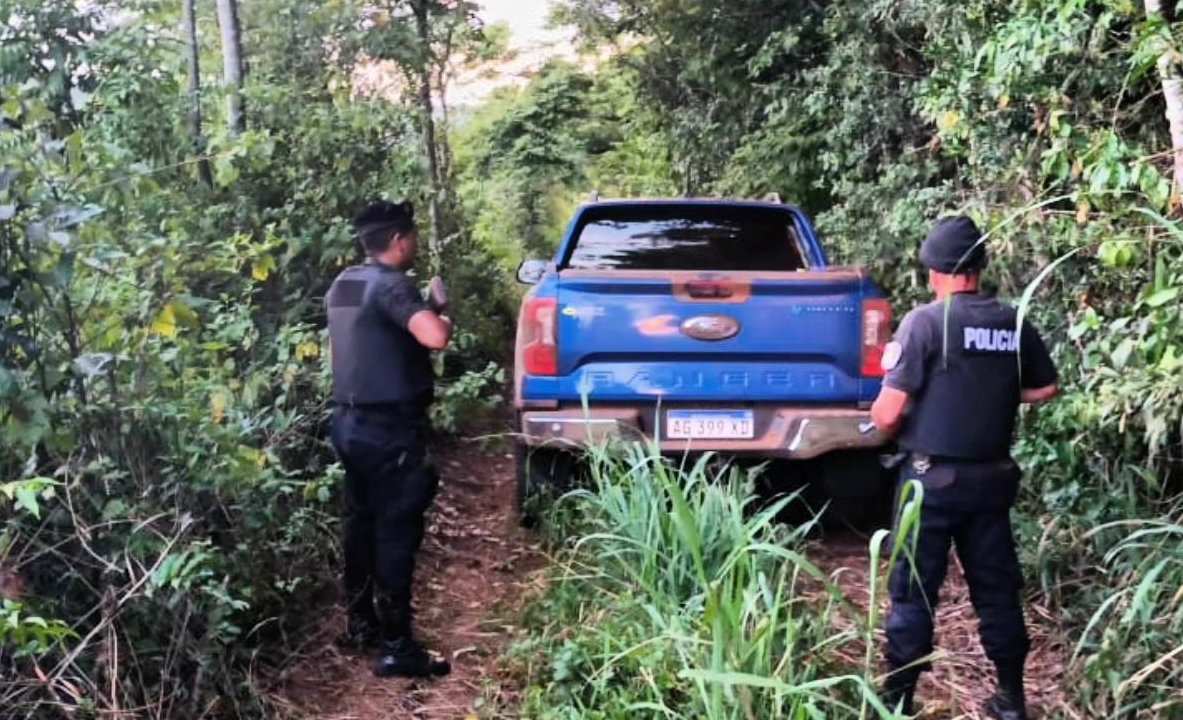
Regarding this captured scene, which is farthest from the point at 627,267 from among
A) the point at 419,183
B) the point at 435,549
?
the point at 419,183

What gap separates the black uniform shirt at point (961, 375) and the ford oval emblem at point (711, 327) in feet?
5.86

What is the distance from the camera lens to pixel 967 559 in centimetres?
363

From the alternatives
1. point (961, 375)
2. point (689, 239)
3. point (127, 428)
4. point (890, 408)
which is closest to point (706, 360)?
point (689, 239)

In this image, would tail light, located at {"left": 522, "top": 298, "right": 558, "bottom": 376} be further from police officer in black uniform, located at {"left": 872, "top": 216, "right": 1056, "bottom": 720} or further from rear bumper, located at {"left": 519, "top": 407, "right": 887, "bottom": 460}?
police officer in black uniform, located at {"left": 872, "top": 216, "right": 1056, "bottom": 720}

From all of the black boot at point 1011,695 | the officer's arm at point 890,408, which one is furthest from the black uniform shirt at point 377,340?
the black boot at point 1011,695

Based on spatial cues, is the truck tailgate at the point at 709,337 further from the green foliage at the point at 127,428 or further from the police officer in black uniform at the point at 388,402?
the green foliage at the point at 127,428

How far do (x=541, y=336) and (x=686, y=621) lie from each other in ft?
7.08

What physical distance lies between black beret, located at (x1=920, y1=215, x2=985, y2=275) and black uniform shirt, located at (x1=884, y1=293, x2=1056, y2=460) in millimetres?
101

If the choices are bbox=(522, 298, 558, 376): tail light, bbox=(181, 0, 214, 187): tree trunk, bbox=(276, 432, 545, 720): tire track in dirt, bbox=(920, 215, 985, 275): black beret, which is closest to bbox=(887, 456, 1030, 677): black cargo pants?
bbox=(920, 215, 985, 275): black beret

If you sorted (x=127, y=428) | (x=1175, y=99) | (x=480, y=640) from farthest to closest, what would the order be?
(x=480, y=640) → (x=1175, y=99) → (x=127, y=428)

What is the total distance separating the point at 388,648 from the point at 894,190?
564 cm

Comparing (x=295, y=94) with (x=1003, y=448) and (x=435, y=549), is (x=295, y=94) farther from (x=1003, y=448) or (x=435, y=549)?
(x=1003, y=448)

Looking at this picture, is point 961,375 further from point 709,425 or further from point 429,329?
point 709,425

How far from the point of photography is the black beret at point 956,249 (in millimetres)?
3566
